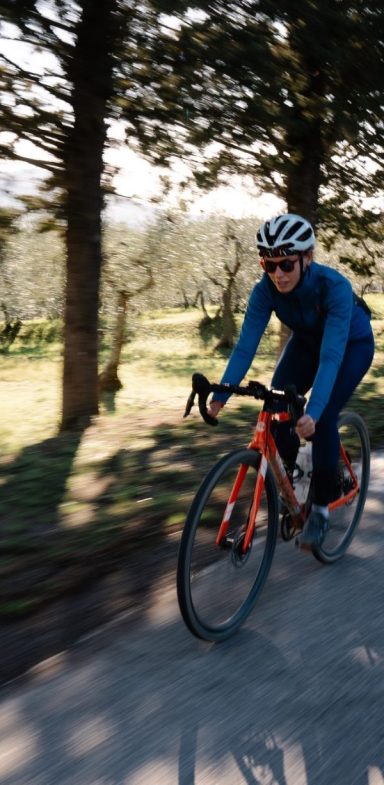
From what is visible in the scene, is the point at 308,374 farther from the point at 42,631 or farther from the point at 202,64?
the point at 202,64

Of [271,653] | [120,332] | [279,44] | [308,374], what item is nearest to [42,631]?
[271,653]

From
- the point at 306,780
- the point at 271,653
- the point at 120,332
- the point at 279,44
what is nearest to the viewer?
the point at 306,780

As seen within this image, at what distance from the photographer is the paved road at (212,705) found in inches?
91.7

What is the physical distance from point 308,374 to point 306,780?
96.0 inches

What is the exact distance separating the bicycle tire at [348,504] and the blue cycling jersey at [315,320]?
30.9 inches

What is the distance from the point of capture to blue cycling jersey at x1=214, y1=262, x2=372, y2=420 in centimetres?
365

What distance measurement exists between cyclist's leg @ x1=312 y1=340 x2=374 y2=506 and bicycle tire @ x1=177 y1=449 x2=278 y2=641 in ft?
1.65

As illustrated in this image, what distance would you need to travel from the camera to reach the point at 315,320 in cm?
390

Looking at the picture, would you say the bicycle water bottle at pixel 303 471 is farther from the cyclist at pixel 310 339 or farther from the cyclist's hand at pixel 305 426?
the cyclist's hand at pixel 305 426

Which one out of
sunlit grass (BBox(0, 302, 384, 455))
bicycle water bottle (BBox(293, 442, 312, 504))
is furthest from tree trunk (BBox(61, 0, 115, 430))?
bicycle water bottle (BBox(293, 442, 312, 504))

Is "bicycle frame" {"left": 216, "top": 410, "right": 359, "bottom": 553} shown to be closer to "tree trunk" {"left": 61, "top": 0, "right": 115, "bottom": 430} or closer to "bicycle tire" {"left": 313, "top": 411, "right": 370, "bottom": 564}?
"bicycle tire" {"left": 313, "top": 411, "right": 370, "bottom": 564}

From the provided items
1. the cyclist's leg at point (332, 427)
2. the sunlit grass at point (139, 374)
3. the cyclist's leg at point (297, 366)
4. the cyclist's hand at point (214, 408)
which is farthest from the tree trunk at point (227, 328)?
the cyclist's hand at point (214, 408)

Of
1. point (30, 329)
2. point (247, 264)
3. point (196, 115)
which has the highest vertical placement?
point (196, 115)

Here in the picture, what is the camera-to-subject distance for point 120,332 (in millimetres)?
28531
